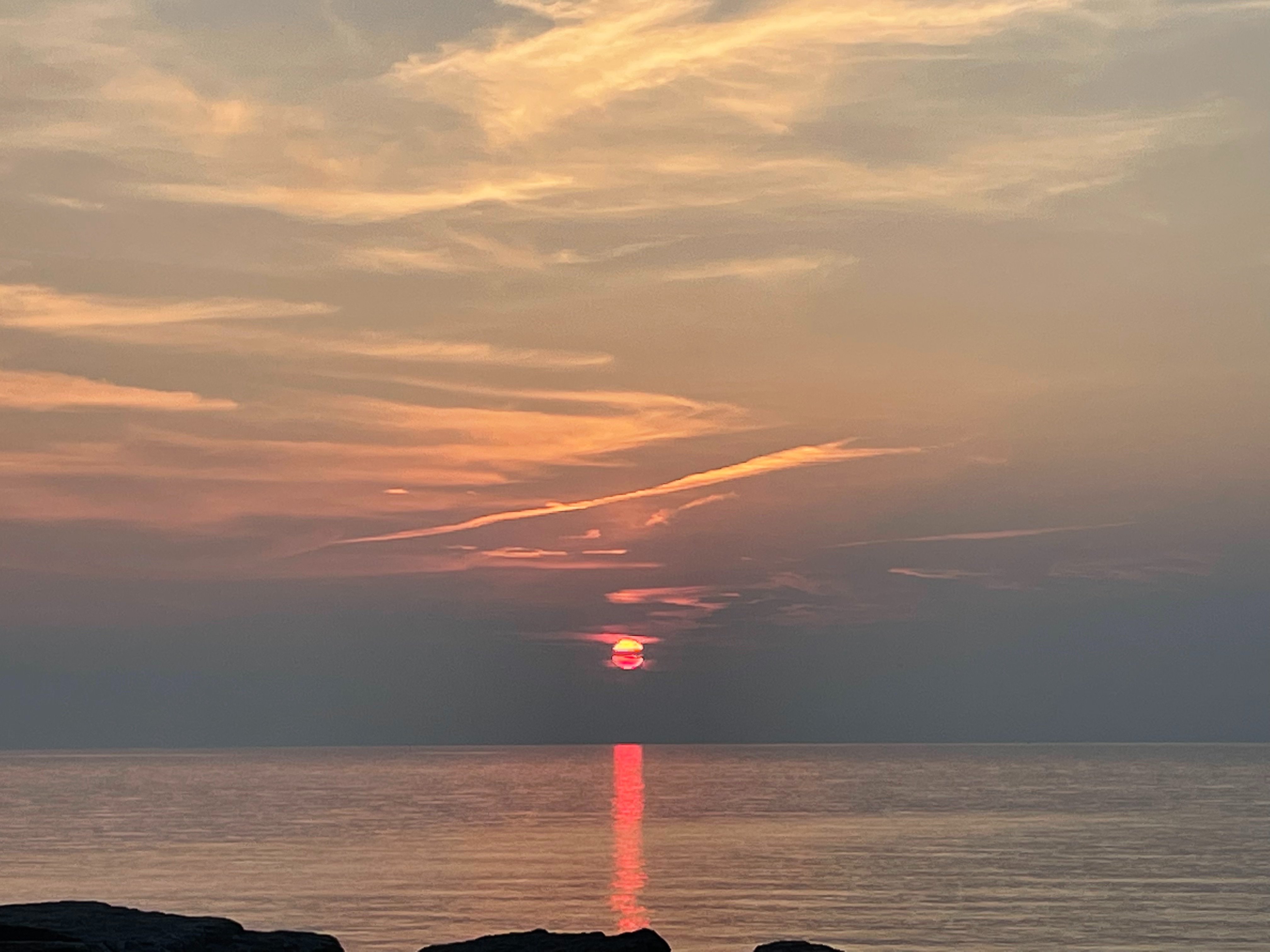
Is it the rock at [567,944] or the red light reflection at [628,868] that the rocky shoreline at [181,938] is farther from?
the red light reflection at [628,868]

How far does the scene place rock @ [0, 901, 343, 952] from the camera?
A: 2358 cm

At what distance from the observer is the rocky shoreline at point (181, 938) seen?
78.8 ft

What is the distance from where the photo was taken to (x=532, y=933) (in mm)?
29359

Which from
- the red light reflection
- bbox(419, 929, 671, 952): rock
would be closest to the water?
the red light reflection

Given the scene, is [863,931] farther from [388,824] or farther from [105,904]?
[388,824]

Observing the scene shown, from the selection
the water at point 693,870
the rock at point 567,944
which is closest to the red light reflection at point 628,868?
the water at point 693,870

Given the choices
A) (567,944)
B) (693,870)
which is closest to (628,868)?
(693,870)

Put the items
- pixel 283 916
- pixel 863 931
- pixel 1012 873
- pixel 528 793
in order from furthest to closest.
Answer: pixel 528 793, pixel 1012 873, pixel 283 916, pixel 863 931

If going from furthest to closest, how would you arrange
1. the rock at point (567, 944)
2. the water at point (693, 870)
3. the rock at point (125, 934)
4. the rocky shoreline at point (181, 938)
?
1. the water at point (693, 870)
2. the rock at point (567, 944)
3. the rocky shoreline at point (181, 938)
4. the rock at point (125, 934)

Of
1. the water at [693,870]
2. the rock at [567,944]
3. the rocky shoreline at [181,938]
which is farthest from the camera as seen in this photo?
the water at [693,870]

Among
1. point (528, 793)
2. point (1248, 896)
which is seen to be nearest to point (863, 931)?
point (1248, 896)

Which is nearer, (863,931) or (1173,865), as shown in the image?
(863,931)

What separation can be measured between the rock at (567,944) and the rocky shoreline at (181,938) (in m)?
0.02

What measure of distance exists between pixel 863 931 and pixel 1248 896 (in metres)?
22.5
